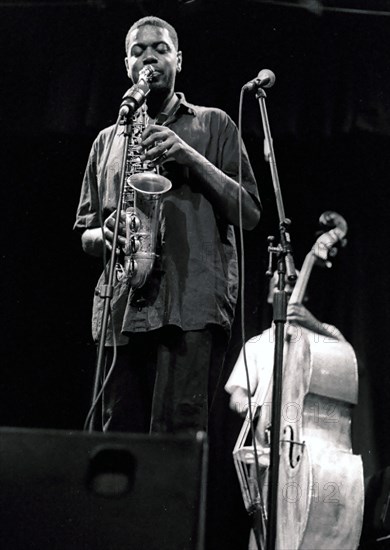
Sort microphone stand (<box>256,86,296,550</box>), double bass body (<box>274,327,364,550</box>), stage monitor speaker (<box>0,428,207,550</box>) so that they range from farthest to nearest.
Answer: double bass body (<box>274,327,364,550</box>) → microphone stand (<box>256,86,296,550</box>) → stage monitor speaker (<box>0,428,207,550</box>)

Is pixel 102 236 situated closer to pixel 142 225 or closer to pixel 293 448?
pixel 142 225

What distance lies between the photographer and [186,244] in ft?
6.77

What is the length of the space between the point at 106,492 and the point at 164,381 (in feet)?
2.59

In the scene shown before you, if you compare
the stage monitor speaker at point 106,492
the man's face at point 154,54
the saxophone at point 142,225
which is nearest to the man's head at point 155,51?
the man's face at point 154,54

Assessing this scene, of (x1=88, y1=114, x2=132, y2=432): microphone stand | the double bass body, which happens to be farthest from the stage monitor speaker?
the double bass body

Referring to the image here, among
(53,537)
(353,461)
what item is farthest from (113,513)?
(353,461)

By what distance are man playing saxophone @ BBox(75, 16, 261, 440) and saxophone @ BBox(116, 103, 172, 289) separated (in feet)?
0.09

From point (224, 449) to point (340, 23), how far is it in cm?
193

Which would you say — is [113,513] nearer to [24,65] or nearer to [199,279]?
[199,279]

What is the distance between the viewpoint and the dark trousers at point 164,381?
192cm

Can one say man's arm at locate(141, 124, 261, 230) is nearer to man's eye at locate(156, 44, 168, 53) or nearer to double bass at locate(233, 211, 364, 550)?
man's eye at locate(156, 44, 168, 53)

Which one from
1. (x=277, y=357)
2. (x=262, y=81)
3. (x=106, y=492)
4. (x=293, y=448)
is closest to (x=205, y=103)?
(x=262, y=81)

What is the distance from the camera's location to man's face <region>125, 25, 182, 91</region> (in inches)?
86.2

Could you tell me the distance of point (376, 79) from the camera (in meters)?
3.30
